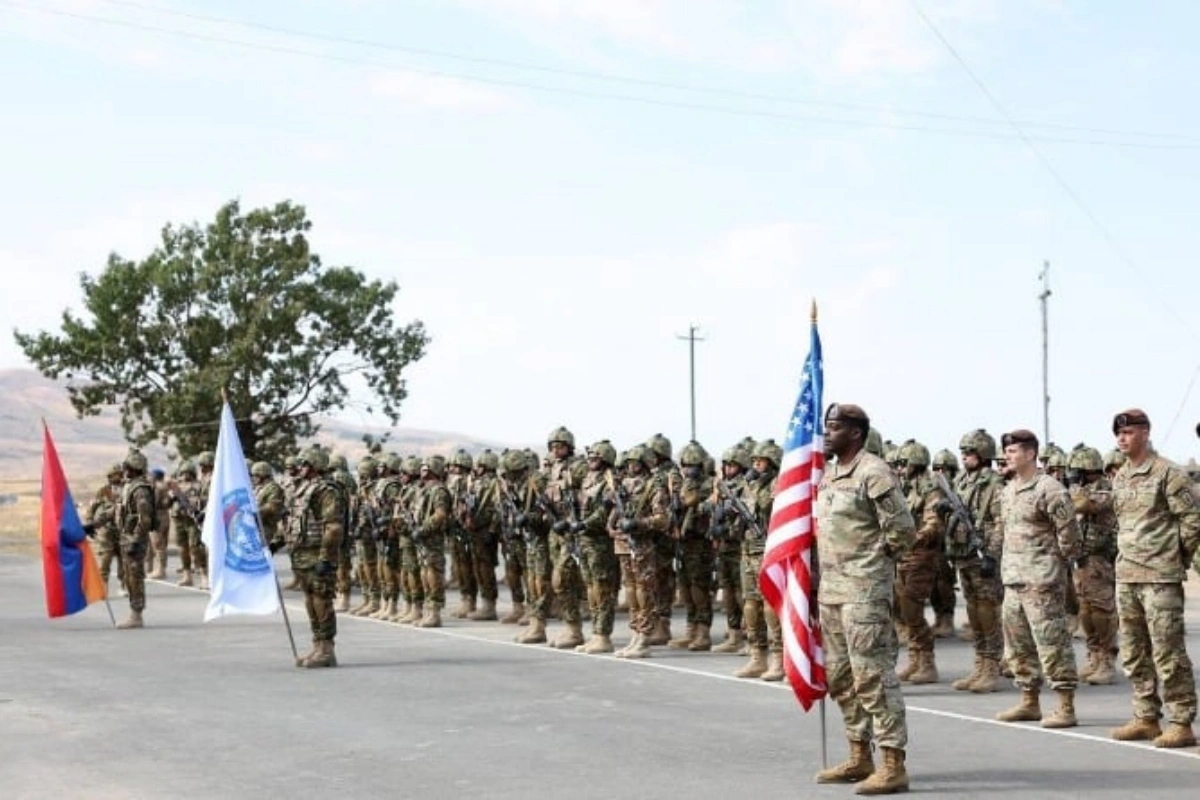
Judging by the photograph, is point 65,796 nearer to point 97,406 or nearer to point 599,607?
point 599,607

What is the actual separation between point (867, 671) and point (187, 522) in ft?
65.0

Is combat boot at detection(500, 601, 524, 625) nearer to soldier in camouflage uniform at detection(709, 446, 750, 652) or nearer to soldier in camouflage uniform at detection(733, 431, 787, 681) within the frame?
soldier in camouflage uniform at detection(709, 446, 750, 652)

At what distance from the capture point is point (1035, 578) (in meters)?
10.9

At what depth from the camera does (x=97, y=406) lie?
4556 cm

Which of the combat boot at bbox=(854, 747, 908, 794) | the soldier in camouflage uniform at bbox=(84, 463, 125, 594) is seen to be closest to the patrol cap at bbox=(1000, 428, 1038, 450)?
the combat boot at bbox=(854, 747, 908, 794)

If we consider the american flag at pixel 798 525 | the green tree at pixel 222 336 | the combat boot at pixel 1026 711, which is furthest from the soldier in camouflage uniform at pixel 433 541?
the green tree at pixel 222 336

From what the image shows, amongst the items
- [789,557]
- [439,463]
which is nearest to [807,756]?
[789,557]

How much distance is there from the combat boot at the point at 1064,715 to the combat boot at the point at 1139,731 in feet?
1.81

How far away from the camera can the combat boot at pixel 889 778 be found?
855 cm

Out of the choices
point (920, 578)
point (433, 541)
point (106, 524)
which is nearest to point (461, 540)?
Answer: point (433, 541)

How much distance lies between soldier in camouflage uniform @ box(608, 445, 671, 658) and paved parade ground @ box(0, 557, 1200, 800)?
383 millimetres

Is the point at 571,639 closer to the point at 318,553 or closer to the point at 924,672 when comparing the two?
the point at 318,553

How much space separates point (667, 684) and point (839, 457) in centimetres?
481

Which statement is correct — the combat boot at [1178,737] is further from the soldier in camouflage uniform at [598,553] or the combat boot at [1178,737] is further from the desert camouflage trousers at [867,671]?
the soldier in camouflage uniform at [598,553]
